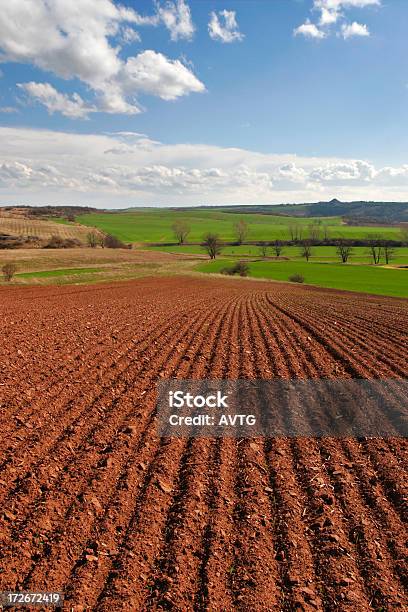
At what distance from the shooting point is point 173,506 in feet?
20.2

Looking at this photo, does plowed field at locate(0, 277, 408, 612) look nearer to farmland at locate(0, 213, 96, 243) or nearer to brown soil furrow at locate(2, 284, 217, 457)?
brown soil furrow at locate(2, 284, 217, 457)

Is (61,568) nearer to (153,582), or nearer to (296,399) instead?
(153,582)

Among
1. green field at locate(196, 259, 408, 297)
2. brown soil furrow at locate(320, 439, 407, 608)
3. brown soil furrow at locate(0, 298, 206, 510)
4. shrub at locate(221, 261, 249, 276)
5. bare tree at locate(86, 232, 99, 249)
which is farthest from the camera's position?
bare tree at locate(86, 232, 99, 249)

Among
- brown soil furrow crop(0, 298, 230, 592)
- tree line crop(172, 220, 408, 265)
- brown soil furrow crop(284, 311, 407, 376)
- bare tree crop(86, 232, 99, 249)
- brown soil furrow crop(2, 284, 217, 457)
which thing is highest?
bare tree crop(86, 232, 99, 249)

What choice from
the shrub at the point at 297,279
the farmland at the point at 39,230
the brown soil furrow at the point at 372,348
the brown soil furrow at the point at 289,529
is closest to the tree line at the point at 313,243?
the farmland at the point at 39,230

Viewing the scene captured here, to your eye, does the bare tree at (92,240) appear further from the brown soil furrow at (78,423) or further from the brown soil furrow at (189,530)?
the brown soil furrow at (189,530)

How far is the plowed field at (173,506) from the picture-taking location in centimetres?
477

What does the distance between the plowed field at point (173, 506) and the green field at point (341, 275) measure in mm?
44213

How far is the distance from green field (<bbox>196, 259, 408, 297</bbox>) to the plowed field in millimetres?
44213

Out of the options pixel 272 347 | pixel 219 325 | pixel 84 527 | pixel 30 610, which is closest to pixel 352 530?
pixel 84 527

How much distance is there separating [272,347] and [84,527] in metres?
10.9

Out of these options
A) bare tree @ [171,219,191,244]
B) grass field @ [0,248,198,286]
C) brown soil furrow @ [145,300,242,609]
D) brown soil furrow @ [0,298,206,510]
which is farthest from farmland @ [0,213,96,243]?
brown soil furrow @ [145,300,242,609]

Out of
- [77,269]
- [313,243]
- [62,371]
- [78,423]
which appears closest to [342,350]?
[62,371]

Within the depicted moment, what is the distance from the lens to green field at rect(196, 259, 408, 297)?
53.4 meters
